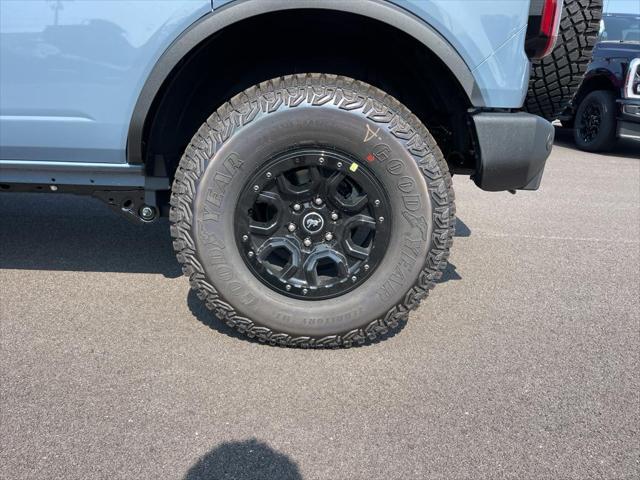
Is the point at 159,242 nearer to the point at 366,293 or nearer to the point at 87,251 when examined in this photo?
the point at 87,251

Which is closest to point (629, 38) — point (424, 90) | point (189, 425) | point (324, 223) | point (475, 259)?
point (475, 259)

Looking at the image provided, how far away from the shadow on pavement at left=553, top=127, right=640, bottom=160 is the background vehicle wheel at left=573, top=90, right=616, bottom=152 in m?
0.17

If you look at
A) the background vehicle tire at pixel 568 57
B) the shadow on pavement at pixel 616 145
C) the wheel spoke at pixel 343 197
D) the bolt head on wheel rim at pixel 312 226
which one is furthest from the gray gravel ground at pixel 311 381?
the shadow on pavement at pixel 616 145

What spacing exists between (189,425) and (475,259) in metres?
2.29

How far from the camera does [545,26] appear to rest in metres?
2.23

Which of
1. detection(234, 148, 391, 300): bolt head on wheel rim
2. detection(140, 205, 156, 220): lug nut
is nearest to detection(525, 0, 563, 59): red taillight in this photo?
detection(234, 148, 391, 300): bolt head on wheel rim

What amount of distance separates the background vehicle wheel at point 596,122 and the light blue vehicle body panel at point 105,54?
616 cm

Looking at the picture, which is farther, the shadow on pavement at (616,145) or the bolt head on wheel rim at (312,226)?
the shadow on pavement at (616,145)

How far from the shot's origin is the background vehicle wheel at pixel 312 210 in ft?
7.59

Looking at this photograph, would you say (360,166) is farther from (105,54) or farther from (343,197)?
(105,54)

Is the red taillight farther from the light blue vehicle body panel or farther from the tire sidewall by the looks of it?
the tire sidewall

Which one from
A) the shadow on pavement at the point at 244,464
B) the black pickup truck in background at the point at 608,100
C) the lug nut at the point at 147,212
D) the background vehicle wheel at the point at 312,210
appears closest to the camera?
the shadow on pavement at the point at 244,464

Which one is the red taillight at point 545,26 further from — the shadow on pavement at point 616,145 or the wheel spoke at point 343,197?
the shadow on pavement at point 616,145

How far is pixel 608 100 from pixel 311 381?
6.96 meters
